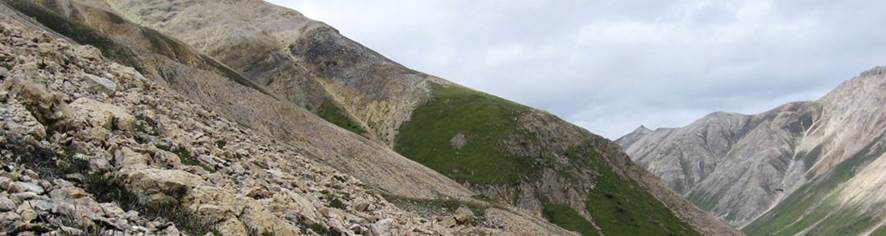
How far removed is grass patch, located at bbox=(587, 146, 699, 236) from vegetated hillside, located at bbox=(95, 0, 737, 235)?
287mm

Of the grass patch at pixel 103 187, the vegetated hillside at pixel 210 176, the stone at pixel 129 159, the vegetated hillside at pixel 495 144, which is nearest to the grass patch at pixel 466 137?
the vegetated hillside at pixel 495 144

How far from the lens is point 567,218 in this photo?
475 ft

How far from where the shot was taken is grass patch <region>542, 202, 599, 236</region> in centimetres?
14062

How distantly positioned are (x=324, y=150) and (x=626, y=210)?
97.3 meters

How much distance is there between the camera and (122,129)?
26641 millimetres

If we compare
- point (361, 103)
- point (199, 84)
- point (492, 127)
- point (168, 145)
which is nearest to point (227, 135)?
point (168, 145)

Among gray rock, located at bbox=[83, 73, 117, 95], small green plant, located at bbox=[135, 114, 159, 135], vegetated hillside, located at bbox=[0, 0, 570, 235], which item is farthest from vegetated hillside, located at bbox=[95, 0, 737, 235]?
small green plant, located at bbox=[135, 114, 159, 135]

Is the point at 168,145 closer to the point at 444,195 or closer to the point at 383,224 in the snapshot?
the point at 383,224

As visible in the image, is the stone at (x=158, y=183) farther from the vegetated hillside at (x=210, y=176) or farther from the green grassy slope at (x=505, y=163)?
the green grassy slope at (x=505, y=163)

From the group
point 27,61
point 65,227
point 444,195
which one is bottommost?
point 444,195

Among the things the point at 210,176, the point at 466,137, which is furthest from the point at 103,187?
the point at 466,137

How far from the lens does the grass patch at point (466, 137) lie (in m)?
157

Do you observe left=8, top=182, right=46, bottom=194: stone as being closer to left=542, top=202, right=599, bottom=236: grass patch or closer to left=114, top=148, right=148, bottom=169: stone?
left=114, top=148, right=148, bottom=169: stone

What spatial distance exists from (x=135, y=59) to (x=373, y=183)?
26.5 metres
